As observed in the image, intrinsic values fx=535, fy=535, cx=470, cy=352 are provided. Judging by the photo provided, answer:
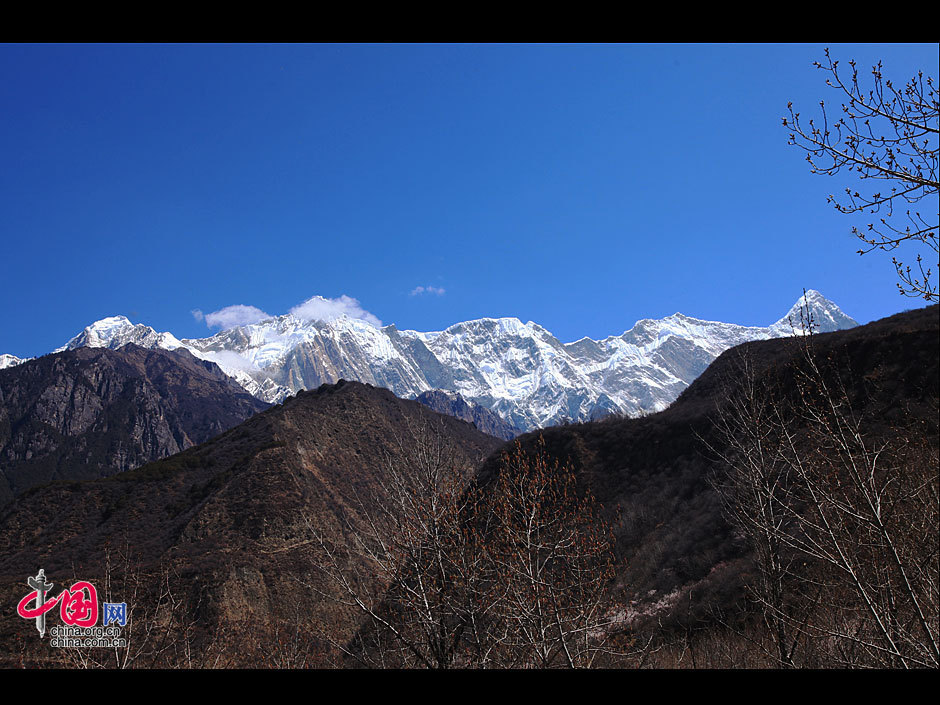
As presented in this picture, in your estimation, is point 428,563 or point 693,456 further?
point 693,456

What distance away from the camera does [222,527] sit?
54.9m

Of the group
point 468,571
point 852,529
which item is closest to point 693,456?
point 852,529

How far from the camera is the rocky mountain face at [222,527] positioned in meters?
42.6

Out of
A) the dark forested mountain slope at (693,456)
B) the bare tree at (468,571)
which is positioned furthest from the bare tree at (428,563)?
Result: the dark forested mountain slope at (693,456)

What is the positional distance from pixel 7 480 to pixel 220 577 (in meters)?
163

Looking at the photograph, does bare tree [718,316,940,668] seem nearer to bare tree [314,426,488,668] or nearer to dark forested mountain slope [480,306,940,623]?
dark forested mountain slope [480,306,940,623]

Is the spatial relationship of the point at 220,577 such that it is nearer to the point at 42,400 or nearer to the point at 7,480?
the point at 7,480

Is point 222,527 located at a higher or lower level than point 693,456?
higher

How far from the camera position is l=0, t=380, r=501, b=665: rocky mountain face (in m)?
42.6
